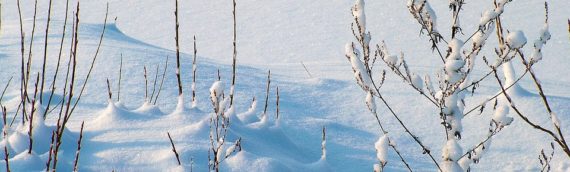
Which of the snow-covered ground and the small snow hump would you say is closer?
the small snow hump

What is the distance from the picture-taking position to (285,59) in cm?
959

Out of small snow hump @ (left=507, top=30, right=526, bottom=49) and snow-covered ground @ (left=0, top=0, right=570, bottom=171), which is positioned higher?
small snow hump @ (left=507, top=30, right=526, bottom=49)

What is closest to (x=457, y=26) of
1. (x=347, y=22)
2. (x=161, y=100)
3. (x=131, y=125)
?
(x=131, y=125)

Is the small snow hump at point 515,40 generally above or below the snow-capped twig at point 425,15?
below

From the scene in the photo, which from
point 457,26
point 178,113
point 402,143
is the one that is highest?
point 457,26

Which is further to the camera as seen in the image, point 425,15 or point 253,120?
point 253,120

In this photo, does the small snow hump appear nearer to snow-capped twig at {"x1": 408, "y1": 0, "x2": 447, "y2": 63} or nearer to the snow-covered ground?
snow-capped twig at {"x1": 408, "y1": 0, "x2": 447, "y2": 63}

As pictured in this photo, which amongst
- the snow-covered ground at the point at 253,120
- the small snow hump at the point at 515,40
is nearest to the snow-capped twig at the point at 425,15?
the small snow hump at the point at 515,40

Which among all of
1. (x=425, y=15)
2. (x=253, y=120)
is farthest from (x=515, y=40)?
(x=253, y=120)

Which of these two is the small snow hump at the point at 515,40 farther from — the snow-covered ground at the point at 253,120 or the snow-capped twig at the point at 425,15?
the snow-covered ground at the point at 253,120

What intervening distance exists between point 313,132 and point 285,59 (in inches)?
255

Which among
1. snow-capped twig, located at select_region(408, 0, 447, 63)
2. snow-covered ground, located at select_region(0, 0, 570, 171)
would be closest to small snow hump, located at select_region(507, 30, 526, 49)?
snow-capped twig, located at select_region(408, 0, 447, 63)

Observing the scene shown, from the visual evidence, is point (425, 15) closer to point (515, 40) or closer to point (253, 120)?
point (515, 40)

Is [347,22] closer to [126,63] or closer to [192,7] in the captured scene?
[192,7]
